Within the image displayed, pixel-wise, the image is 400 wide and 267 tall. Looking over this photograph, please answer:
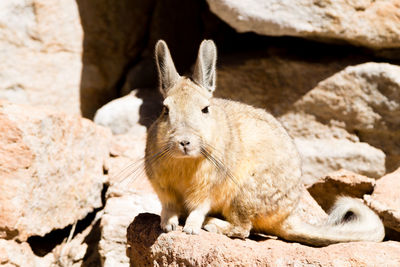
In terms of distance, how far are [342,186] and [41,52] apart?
442 cm

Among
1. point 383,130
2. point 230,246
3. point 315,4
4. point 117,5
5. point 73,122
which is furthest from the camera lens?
point 117,5

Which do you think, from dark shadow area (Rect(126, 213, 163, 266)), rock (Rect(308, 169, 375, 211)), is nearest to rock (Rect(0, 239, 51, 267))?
dark shadow area (Rect(126, 213, 163, 266))

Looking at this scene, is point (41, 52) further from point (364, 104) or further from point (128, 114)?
point (364, 104)

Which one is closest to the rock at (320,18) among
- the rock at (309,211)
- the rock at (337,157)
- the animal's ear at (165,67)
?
the rock at (337,157)

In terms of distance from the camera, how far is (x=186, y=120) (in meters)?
4.21

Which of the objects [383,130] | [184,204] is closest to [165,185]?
[184,204]

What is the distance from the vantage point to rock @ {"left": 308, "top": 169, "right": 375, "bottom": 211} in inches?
232

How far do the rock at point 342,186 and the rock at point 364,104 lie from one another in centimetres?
127

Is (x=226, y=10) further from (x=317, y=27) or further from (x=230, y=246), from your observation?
(x=230, y=246)

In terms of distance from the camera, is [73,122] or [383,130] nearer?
[73,122]

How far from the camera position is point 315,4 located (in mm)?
6738

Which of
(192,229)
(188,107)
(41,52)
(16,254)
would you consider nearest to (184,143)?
(188,107)

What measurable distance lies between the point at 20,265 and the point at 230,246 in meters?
2.33

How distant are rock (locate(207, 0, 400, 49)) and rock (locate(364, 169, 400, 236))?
1.83 metres
